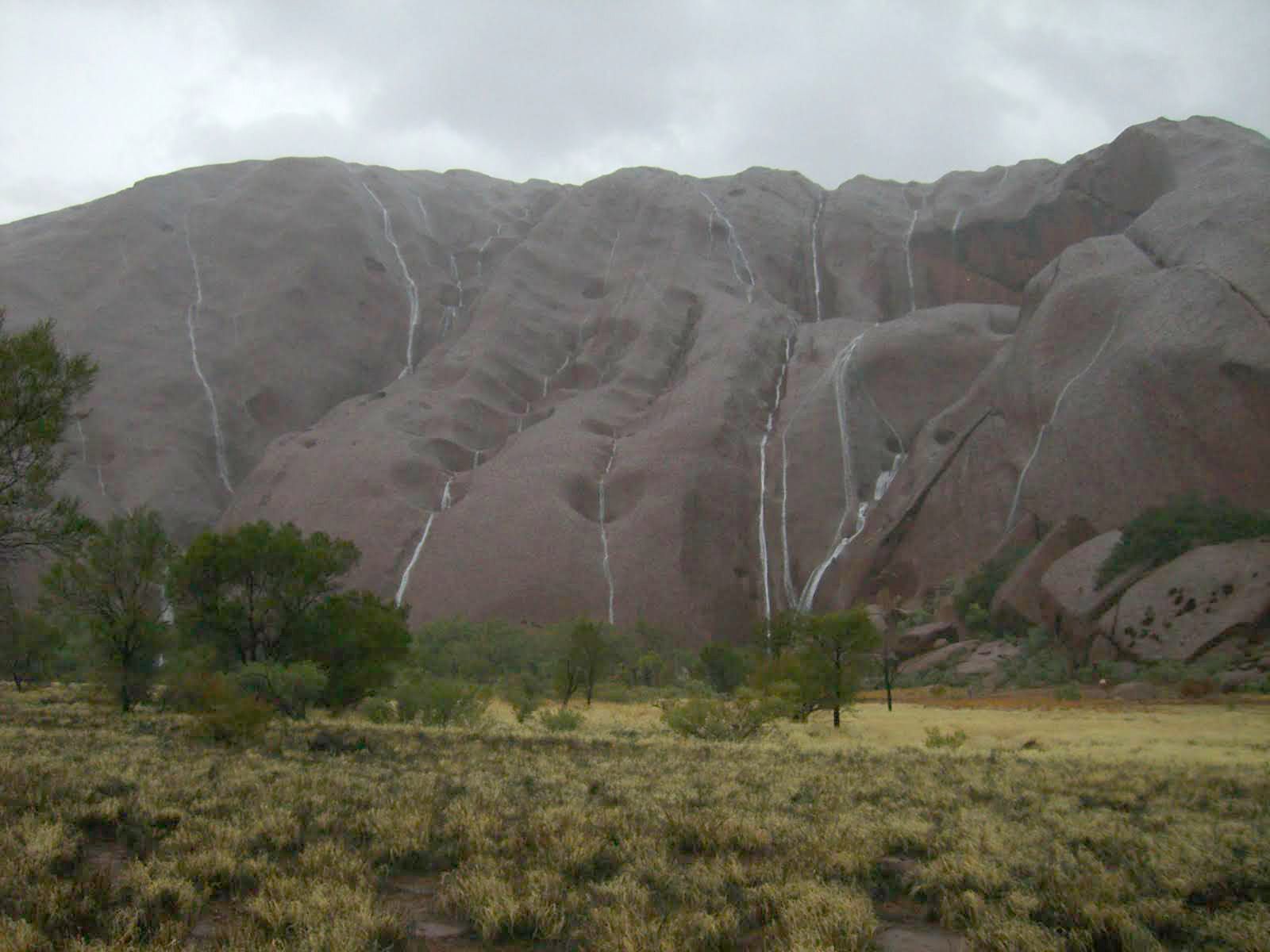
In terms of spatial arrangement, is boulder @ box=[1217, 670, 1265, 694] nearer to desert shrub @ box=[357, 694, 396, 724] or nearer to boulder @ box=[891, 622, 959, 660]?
boulder @ box=[891, 622, 959, 660]

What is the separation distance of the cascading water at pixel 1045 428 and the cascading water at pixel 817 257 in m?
31.4

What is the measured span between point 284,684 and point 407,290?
6644 centimetres

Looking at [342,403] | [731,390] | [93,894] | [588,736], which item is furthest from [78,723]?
[342,403]

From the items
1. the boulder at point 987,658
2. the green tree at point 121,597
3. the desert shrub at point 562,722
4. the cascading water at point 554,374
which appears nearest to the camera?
the green tree at point 121,597

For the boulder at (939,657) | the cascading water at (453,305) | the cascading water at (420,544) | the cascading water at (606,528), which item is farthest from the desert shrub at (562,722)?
the cascading water at (453,305)

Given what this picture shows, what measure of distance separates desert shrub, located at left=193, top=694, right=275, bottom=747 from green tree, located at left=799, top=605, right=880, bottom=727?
1421cm

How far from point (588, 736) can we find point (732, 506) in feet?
129

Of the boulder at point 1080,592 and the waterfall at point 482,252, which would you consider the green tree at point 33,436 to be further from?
the waterfall at point 482,252

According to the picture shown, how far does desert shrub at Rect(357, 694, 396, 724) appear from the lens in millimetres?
20203

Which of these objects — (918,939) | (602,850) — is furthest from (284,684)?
(918,939)

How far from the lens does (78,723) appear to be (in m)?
16.7

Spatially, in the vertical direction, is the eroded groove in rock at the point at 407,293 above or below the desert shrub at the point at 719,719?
above

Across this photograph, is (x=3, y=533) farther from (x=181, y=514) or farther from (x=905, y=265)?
(x=905, y=265)

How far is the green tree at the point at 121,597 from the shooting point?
64.7ft
